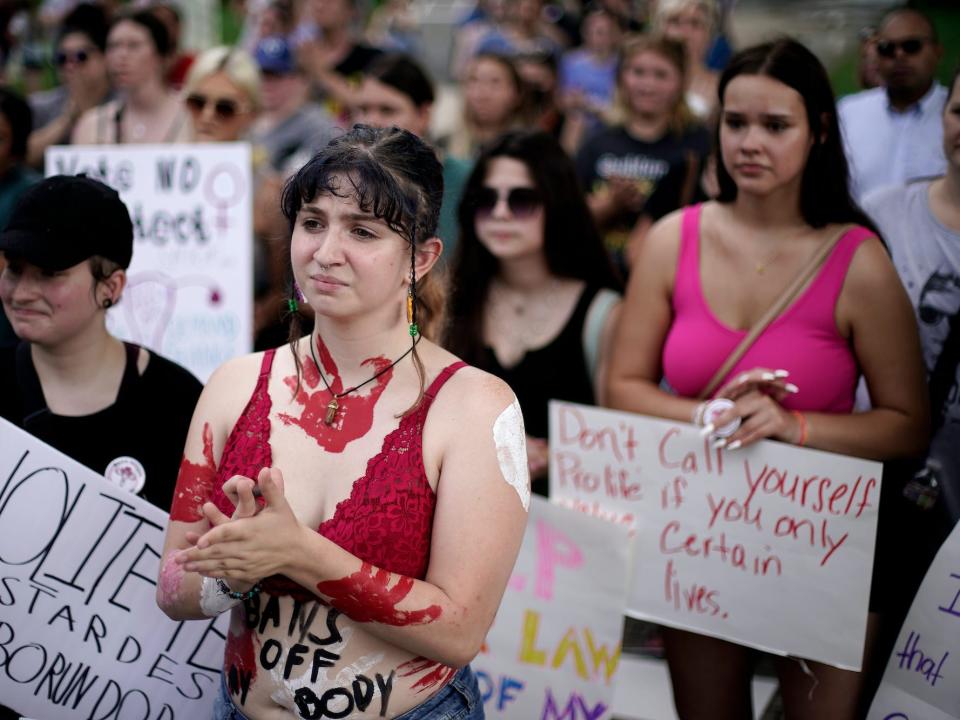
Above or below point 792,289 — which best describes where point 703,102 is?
above

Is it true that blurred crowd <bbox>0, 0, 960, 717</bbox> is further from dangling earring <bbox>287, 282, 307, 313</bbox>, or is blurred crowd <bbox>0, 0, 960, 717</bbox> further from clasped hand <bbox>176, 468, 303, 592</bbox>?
clasped hand <bbox>176, 468, 303, 592</bbox>

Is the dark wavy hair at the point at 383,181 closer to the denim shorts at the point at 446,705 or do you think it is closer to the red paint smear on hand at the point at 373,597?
the red paint smear on hand at the point at 373,597

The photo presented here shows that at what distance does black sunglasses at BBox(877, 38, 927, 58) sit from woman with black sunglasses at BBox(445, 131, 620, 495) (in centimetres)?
147

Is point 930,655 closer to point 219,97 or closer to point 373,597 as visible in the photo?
point 373,597

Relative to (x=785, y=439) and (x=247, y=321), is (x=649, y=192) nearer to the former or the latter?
(x=247, y=321)

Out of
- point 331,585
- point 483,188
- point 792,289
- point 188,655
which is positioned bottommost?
point 188,655

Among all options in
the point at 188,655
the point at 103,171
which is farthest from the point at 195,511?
the point at 103,171

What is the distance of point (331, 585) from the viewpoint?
5.90 ft

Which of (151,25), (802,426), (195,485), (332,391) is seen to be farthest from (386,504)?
(151,25)

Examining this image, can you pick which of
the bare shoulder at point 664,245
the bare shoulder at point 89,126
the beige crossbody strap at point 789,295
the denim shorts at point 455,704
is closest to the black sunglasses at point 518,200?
the bare shoulder at point 664,245

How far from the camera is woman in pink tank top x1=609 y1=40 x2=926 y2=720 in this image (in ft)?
9.14

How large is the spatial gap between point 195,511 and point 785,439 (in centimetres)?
161

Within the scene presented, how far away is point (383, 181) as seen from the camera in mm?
1953

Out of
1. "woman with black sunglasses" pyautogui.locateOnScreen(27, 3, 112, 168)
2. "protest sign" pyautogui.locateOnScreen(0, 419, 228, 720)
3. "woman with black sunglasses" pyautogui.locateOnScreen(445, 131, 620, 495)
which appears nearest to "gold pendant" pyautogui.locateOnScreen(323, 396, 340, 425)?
"protest sign" pyautogui.locateOnScreen(0, 419, 228, 720)
